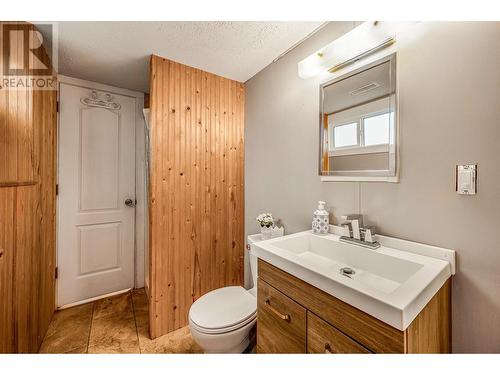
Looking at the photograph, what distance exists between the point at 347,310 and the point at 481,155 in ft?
2.62

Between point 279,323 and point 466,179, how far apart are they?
39.4 inches

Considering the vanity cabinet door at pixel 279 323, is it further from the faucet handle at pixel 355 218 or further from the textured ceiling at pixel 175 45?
the textured ceiling at pixel 175 45

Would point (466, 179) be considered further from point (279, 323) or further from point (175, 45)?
point (175, 45)

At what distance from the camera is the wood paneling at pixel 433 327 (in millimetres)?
680

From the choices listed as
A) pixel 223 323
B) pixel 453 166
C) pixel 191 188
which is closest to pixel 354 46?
pixel 453 166

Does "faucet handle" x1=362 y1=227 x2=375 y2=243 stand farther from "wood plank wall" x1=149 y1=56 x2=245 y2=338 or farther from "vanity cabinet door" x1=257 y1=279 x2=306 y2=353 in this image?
"wood plank wall" x1=149 y1=56 x2=245 y2=338

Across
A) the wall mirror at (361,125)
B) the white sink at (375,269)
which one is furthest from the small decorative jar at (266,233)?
the wall mirror at (361,125)

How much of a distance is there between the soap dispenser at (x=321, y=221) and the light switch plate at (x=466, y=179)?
0.62 metres

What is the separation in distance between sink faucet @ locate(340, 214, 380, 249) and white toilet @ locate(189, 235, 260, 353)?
735 mm

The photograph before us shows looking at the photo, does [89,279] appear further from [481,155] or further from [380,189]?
[481,155]

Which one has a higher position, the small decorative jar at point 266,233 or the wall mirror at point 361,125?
the wall mirror at point 361,125

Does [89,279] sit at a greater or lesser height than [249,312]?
lesser
